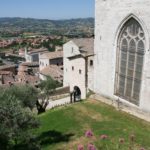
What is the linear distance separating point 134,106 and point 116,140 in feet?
15.6

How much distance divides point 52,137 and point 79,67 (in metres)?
16.5

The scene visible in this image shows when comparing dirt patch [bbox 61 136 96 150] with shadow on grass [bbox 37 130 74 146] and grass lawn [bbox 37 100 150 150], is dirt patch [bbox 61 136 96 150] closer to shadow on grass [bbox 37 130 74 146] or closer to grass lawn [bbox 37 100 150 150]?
grass lawn [bbox 37 100 150 150]

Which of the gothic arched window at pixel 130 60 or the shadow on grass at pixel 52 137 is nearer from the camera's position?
the shadow on grass at pixel 52 137

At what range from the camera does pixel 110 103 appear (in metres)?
20.9

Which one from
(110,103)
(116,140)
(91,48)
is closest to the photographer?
(116,140)

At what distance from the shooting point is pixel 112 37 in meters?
19.6

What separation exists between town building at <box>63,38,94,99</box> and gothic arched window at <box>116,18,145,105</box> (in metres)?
9.89

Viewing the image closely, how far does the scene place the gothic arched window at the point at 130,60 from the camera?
704 inches

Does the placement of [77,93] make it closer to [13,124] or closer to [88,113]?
[88,113]

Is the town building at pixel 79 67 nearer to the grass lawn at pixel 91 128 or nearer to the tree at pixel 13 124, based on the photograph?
the grass lawn at pixel 91 128

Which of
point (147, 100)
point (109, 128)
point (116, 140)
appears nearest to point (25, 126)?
point (116, 140)

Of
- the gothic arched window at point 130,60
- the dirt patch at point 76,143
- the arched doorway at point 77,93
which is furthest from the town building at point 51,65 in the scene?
the dirt patch at point 76,143

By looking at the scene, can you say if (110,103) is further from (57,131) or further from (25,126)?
(25,126)

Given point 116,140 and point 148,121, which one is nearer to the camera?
point 116,140
